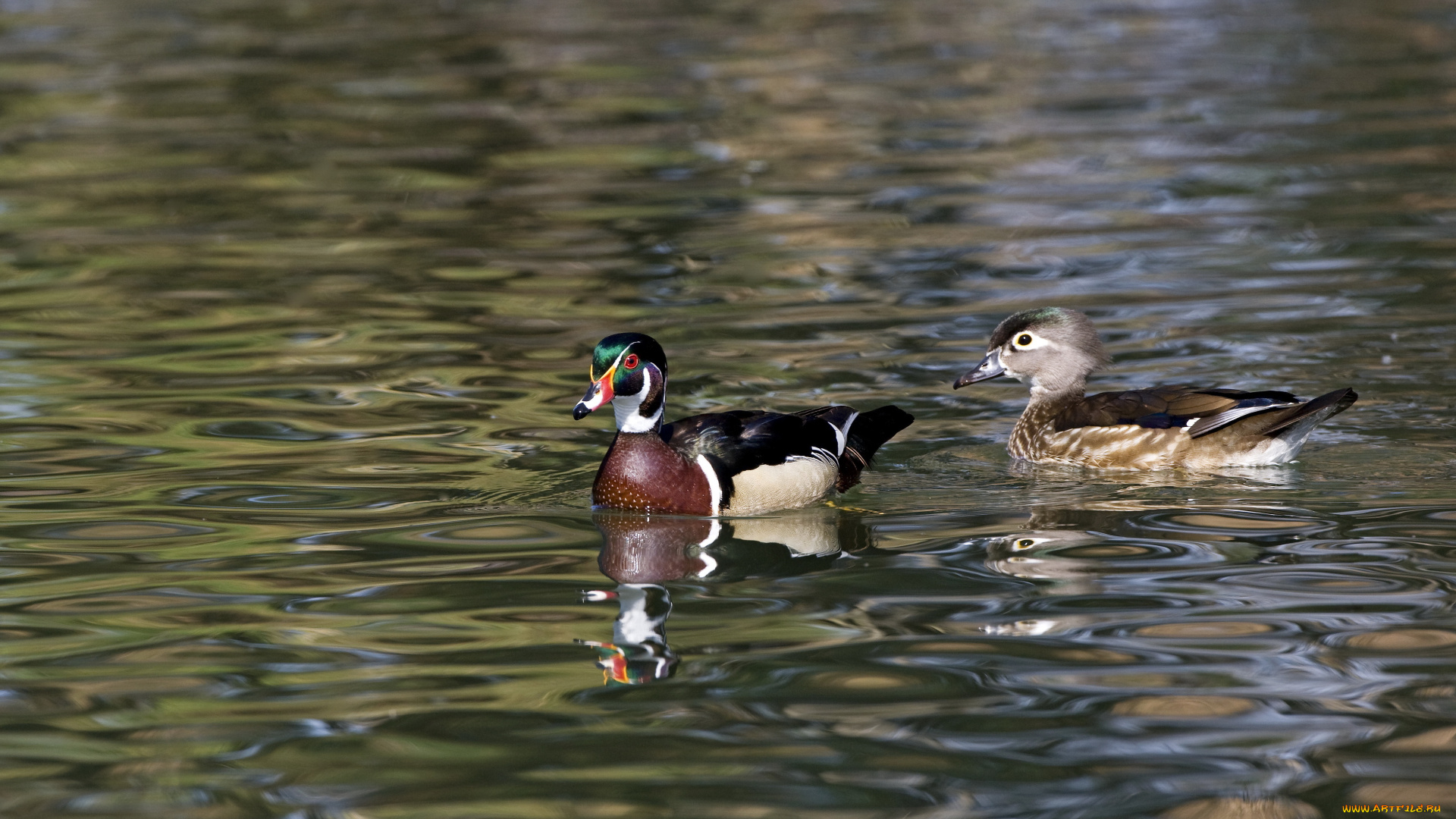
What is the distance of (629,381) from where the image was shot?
7.78 metres

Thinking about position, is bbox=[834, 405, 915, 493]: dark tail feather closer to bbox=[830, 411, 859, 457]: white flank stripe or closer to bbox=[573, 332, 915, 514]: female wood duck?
bbox=[830, 411, 859, 457]: white flank stripe

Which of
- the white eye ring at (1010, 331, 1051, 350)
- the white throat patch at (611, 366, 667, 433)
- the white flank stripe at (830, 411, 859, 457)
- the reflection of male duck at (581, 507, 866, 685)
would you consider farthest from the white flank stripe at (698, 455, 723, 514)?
the white eye ring at (1010, 331, 1051, 350)

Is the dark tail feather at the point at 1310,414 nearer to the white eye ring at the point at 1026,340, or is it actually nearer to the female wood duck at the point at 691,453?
the white eye ring at the point at 1026,340

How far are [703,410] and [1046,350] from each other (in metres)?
1.81

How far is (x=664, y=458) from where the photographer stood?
25.8 ft

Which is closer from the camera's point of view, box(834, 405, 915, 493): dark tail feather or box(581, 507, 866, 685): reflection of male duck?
box(581, 507, 866, 685): reflection of male duck

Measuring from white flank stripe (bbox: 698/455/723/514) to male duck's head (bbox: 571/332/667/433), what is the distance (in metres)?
0.26

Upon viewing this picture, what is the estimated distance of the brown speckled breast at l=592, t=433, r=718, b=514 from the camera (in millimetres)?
7832

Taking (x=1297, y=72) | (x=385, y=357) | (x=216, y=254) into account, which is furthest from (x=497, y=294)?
(x=1297, y=72)

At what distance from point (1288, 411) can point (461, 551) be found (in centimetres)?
361

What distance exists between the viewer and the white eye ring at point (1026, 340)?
9156mm

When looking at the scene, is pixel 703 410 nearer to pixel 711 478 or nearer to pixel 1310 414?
pixel 711 478

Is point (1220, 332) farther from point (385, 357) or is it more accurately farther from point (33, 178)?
point (33, 178)

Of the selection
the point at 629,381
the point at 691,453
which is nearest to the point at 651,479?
the point at 691,453
